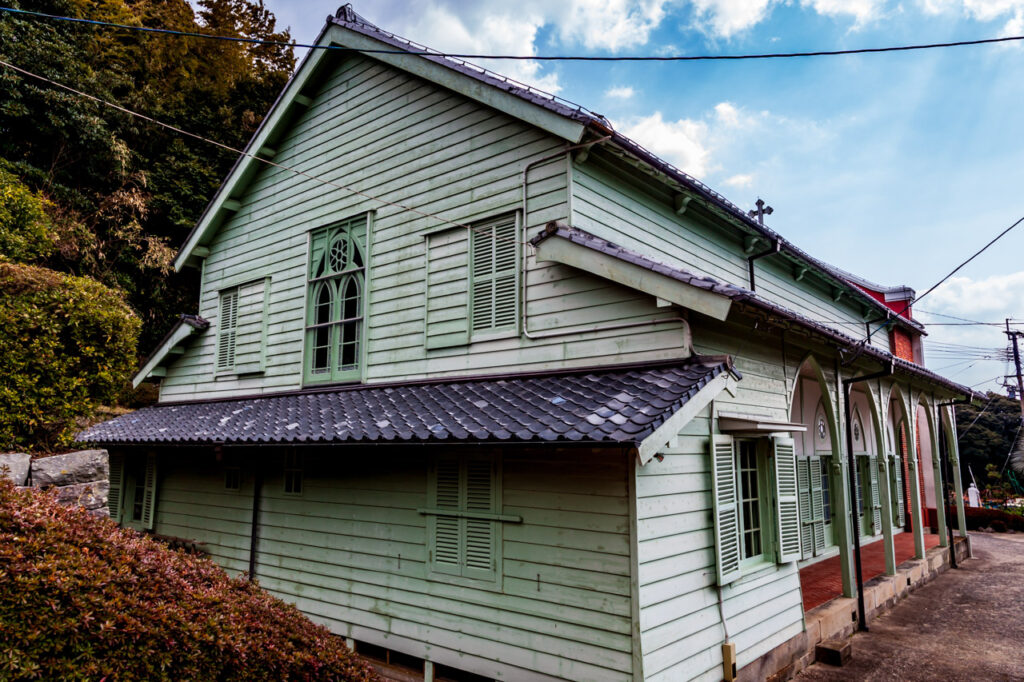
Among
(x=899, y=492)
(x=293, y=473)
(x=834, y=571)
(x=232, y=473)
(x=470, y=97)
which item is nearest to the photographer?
(x=470, y=97)

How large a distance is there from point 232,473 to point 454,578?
524 centimetres

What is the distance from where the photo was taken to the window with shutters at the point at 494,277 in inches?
303

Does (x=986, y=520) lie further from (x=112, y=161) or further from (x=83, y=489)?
(x=112, y=161)

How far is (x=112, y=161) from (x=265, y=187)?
12.6 meters

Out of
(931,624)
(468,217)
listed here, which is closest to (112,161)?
(468,217)

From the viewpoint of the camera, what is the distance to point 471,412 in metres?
6.45

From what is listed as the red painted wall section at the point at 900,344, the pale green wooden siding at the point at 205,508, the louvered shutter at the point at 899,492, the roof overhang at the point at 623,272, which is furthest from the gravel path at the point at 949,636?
the pale green wooden siding at the point at 205,508

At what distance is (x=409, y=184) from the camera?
9.23 meters

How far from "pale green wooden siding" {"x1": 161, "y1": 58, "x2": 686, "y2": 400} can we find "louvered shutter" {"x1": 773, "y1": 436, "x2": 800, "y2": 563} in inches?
111

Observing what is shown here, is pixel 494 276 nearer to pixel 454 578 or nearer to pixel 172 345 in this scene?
pixel 454 578

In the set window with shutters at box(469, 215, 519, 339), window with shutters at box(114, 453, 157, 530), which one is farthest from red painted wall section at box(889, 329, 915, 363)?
window with shutters at box(114, 453, 157, 530)

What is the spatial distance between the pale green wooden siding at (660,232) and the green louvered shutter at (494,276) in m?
1.02

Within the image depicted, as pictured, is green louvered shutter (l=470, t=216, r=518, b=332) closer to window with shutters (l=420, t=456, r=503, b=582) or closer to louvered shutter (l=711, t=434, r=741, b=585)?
window with shutters (l=420, t=456, r=503, b=582)

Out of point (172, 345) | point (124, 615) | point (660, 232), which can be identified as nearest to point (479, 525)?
point (124, 615)
